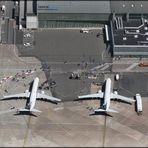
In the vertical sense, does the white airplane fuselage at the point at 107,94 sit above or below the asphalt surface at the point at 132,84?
below

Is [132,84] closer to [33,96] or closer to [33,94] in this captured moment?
[33,94]

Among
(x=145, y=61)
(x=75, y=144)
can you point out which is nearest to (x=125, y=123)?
(x=75, y=144)

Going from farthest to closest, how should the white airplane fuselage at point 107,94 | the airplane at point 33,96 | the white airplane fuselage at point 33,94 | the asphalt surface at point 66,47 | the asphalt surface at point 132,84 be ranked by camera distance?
the asphalt surface at point 66,47, the asphalt surface at point 132,84, the airplane at point 33,96, the white airplane fuselage at point 33,94, the white airplane fuselage at point 107,94

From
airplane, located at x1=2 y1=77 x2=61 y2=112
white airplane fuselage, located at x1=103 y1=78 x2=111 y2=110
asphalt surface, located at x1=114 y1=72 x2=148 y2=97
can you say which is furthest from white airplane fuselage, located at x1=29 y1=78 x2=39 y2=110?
asphalt surface, located at x1=114 y1=72 x2=148 y2=97

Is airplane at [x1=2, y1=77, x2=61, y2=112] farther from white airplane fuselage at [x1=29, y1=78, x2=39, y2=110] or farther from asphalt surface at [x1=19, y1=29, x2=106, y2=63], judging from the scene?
asphalt surface at [x1=19, y1=29, x2=106, y2=63]

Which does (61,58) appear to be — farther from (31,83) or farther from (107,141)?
(107,141)

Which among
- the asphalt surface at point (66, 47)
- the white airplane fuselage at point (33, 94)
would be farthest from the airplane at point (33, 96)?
the asphalt surface at point (66, 47)

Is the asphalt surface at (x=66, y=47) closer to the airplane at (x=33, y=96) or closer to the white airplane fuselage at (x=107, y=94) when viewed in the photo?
the white airplane fuselage at (x=107, y=94)

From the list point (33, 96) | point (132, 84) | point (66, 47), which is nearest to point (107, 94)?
point (132, 84)

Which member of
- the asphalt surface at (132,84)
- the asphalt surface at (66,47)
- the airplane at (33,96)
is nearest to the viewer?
the airplane at (33,96)

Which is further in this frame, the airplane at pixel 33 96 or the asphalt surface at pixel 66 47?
the asphalt surface at pixel 66 47

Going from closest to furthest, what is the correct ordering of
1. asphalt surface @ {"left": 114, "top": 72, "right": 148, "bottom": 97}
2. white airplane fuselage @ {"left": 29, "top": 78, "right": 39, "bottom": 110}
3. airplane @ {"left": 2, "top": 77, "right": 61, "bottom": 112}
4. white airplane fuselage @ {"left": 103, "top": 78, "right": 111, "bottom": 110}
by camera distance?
1. white airplane fuselage @ {"left": 103, "top": 78, "right": 111, "bottom": 110}
2. white airplane fuselage @ {"left": 29, "top": 78, "right": 39, "bottom": 110}
3. airplane @ {"left": 2, "top": 77, "right": 61, "bottom": 112}
4. asphalt surface @ {"left": 114, "top": 72, "right": 148, "bottom": 97}
